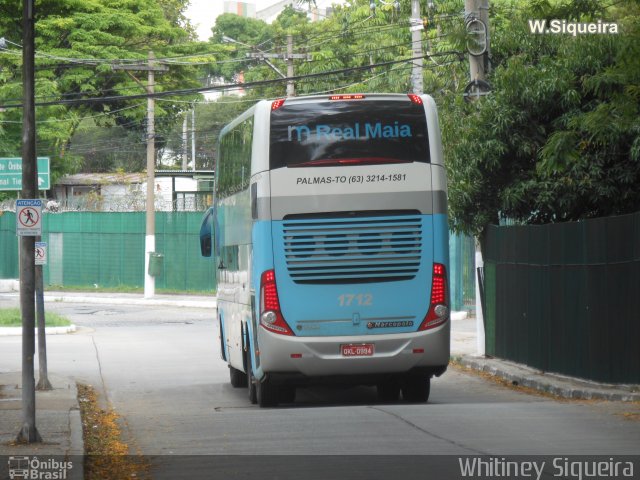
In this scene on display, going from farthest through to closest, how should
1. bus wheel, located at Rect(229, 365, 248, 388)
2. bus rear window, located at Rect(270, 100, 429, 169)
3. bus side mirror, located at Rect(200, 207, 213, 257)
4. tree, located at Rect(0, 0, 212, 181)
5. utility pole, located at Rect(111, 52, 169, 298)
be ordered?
1. tree, located at Rect(0, 0, 212, 181)
2. utility pole, located at Rect(111, 52, 169, 298)
3. bus side mirror, located at Rect(200, 207, 213, 257)
4. bus wheel, located at Rect(229, 365, 248, 388)
5. bus rear window, located at Rect(270, 100, 429, 169)

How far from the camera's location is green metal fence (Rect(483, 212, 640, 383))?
51.6 ft

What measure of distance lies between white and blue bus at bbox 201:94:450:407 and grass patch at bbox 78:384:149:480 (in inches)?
87.7

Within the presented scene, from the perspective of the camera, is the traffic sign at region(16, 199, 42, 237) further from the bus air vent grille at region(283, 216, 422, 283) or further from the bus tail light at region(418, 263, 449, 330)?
the bus tail light at region(418, 263, 449, 330)

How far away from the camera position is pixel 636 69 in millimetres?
14188

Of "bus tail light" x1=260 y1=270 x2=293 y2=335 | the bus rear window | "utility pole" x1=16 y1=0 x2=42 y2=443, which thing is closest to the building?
the bus rear window

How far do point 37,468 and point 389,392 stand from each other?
7962 mm

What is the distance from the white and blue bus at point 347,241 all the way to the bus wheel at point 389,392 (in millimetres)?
1404

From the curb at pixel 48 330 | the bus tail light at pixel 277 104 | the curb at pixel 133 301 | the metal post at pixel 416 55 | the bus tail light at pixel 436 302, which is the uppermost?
the metal post at pixel 416 55

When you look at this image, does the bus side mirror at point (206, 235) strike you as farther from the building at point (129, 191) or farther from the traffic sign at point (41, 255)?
the building at point (129, 191)

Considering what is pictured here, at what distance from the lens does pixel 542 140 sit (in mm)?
20078

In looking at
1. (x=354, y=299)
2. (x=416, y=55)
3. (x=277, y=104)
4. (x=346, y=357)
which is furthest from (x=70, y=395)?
(x=416, y=55)

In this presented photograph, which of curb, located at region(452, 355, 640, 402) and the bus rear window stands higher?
the bus rear window

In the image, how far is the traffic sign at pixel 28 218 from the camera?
1223 centimetres

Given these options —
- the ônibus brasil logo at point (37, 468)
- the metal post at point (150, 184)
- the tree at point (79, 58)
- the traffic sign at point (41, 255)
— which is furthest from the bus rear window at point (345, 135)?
the tree at point (79, 58)
